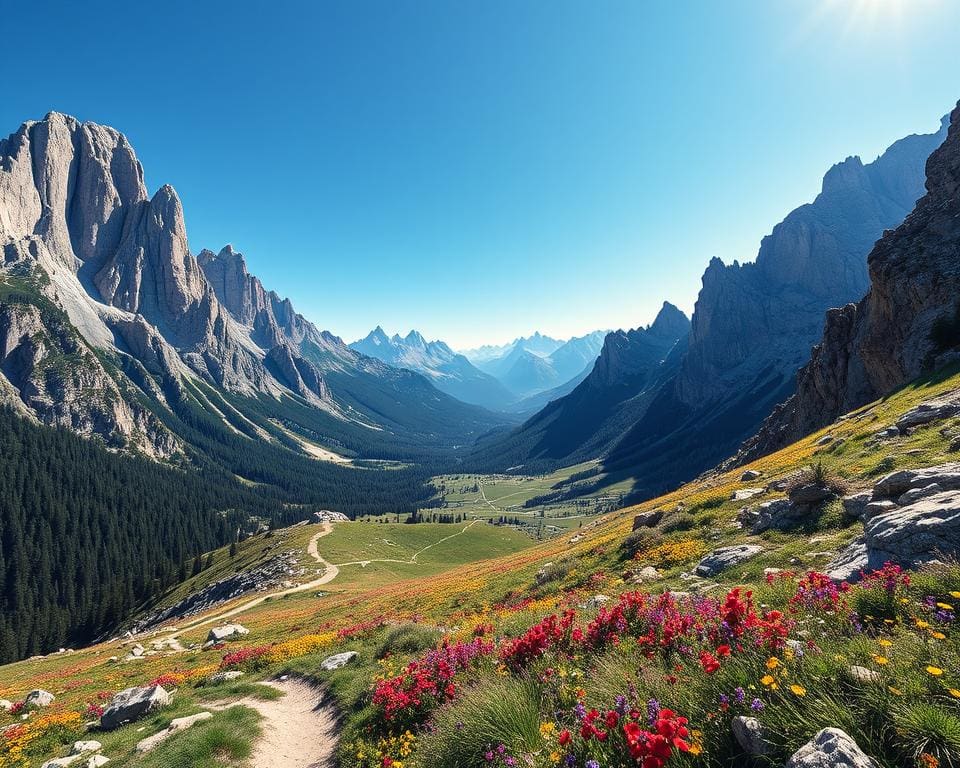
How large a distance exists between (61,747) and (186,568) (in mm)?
139146

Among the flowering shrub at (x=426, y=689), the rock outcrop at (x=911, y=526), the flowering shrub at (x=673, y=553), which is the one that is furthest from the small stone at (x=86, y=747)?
the rock outcrop at (x=911, y=526)

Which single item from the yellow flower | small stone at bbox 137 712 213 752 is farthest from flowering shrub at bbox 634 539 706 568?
small stone at bbox 137 712 213 752

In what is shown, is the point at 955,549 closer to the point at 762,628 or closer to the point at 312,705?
the point at 762,628

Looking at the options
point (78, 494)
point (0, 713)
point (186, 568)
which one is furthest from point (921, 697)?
point (78, 494)

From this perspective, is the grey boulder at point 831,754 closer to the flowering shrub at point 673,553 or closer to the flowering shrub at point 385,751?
the flowering shrub at point 385,751

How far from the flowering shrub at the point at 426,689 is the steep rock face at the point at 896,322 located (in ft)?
184

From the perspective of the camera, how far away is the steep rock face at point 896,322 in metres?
46.8

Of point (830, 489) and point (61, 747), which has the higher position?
point (830, 489)

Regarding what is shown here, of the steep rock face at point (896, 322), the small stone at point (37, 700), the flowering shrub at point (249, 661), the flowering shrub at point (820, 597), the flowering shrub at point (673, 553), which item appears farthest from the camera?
the steep rock face at point (896, 322)

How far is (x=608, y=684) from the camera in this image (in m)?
6.84

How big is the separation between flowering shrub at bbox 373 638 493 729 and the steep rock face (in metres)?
56.2

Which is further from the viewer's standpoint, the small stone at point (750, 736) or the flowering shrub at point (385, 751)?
the flowering shrub at point (385, 751)

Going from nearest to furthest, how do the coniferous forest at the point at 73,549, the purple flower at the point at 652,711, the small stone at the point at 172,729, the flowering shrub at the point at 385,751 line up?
1. the purple flower at the point at 652,711
2. the flowering shrub at the point at 385,751
3. the small stone at the point at 172,729
4. the coniferous forest at the point at 73,549

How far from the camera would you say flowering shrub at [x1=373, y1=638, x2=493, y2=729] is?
10820mm
